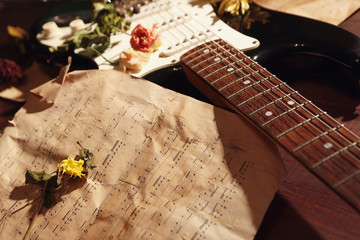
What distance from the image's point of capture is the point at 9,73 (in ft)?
2.87

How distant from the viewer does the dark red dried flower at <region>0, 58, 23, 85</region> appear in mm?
874

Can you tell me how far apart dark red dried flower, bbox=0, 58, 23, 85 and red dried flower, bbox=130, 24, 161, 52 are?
0.32 metres

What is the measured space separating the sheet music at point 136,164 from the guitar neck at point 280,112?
0.11 ft

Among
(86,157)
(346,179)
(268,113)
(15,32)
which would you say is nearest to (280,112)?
(268,113)

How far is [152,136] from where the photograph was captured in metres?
0.60

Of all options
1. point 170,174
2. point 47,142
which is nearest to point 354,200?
point 170,174

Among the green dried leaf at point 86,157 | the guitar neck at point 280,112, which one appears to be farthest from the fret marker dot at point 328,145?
the green dried leaf at point 86,157

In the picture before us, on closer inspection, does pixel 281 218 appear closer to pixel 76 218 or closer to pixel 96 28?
pixel 76 218

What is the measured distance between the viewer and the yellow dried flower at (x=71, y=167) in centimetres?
56

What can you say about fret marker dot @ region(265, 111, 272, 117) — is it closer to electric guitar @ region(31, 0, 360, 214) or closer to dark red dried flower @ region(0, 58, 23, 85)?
electric guitar @ region(31, 0, 360, 214)

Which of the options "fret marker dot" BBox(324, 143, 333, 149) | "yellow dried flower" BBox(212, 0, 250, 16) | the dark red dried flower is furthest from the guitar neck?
the dark red dried flower

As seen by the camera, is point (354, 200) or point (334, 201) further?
point (334, 201)

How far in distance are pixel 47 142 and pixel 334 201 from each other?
482mm

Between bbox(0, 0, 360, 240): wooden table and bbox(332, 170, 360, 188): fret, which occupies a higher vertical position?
bbox(332, 170, 360, 188): fret
